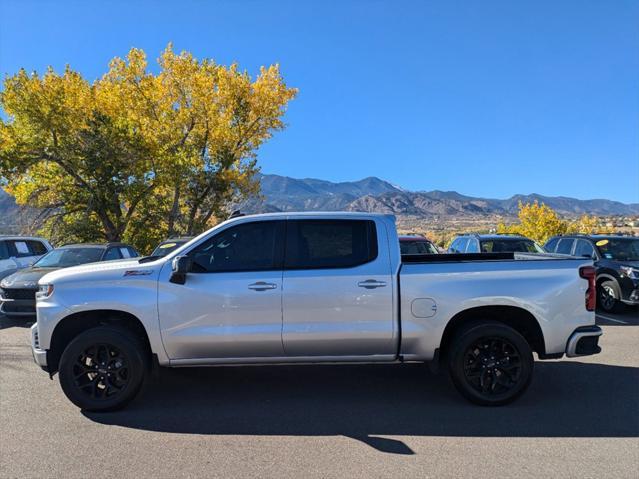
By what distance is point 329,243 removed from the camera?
484 cm

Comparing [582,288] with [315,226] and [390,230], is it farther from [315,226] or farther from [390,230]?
[315,226]

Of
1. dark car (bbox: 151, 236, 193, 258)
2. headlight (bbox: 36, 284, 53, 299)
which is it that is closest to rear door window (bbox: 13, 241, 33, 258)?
dark car (bbox: 151, 236, 193, 258)

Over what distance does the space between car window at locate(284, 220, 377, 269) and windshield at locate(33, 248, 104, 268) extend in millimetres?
7190

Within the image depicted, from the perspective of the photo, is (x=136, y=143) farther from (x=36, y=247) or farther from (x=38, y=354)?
(x=38, y=354)

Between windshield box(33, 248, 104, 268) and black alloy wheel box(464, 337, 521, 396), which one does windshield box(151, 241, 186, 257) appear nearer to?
windshield box(33, 248, 104, 268)

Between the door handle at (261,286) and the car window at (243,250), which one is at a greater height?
the car window at (243,250)

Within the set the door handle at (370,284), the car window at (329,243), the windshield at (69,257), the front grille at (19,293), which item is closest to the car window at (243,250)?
the car window at (329,243)

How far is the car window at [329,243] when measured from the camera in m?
4.74

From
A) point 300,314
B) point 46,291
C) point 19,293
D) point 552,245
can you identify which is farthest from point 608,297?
point 19,293

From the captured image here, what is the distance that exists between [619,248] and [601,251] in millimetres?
450

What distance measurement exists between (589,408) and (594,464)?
1272 mm

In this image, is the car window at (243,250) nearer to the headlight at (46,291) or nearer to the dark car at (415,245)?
the headlight at (46,291)

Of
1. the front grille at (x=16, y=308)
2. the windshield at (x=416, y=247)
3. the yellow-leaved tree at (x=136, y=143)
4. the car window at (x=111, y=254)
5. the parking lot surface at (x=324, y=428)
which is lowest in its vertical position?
the parking lot surface at (x=324, y=428)

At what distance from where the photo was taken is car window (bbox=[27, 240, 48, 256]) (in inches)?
517
